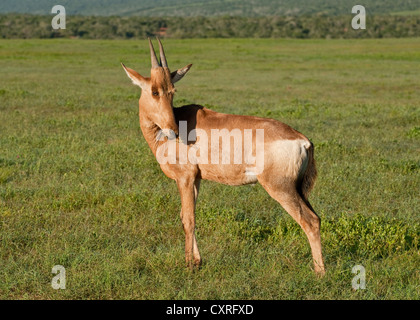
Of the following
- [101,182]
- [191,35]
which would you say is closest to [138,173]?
[101,182]

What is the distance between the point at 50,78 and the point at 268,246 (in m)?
26.9

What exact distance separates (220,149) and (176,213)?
2495 mm

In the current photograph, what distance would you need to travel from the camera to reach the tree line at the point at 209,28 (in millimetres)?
76375

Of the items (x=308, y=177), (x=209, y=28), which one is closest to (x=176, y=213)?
(x=308, y=177)

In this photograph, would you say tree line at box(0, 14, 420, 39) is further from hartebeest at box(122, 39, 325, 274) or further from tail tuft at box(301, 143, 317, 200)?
tail tuft at box(301, 143, 317, 200)

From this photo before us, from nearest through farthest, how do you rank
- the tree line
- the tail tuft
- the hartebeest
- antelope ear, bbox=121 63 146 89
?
the hartebeest < antelope ear, bbox=121 63 146 89 < the tail tuft < the tree line

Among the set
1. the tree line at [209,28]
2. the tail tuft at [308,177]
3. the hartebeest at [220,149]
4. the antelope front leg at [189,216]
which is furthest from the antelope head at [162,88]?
the tree line at [209,28]

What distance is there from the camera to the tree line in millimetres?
76375

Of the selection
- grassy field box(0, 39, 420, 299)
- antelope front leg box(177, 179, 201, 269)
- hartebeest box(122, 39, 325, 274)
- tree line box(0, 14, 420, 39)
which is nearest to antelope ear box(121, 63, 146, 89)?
hartebeest box(122, 39, 325, 274)

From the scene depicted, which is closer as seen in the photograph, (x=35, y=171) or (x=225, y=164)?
(x=225, y=164)

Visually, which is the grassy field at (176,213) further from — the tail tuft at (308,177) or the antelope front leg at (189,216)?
the tail tuft at (308,177)

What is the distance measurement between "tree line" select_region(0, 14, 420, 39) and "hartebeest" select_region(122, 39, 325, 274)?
233 ft

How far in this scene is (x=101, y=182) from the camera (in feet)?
31.9
